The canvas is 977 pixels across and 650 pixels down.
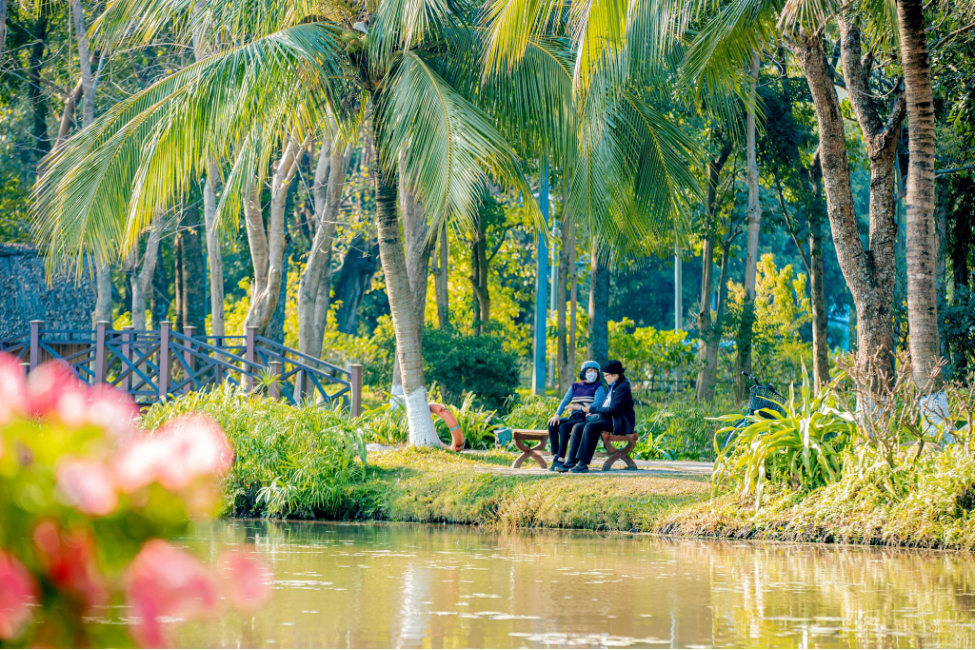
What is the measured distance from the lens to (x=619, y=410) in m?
13.2

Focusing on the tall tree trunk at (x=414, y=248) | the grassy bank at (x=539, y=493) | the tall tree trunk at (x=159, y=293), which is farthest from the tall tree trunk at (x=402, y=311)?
the tall tree trunk at (x=159, y=293)

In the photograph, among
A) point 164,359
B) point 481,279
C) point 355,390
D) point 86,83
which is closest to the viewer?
point 355,390

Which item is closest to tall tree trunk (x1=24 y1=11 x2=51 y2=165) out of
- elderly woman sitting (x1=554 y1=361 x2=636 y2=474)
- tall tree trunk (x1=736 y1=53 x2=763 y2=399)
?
tall tree trunk (x1=736 y1=53 x2=763 y2=399)

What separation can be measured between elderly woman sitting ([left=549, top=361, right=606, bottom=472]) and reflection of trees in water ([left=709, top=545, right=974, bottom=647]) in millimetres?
3285

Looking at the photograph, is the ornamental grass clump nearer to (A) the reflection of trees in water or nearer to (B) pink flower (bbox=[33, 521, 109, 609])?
(B) pink flower (bbox=[33, 521, 109, 609])

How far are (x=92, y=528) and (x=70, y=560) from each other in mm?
124

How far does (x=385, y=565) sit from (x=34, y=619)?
18.3 ft

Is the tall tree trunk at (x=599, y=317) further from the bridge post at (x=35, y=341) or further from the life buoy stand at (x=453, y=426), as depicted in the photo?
the bridge post at (x=35, y=341)

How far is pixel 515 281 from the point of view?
122 ft

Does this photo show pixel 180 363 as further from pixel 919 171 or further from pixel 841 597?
pixel 841 597

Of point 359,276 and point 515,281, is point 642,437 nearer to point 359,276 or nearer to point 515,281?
point 515,281

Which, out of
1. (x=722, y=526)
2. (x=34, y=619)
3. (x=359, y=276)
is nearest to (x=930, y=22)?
(x=722, y=526)

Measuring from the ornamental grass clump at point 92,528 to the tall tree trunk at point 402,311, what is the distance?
11293mm

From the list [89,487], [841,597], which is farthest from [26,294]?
[89,487]
